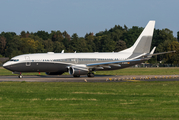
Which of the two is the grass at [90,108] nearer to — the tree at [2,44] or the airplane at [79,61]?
the airplane at [79,61]

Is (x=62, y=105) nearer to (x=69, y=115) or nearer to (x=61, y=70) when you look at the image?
(x=69, y=115)

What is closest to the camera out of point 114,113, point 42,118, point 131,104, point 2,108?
point 42,118

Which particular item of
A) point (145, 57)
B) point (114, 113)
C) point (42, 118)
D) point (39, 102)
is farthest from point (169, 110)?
point (145, 57)

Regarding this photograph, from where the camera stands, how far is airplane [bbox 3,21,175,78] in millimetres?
46763

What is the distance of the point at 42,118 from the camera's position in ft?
47.9

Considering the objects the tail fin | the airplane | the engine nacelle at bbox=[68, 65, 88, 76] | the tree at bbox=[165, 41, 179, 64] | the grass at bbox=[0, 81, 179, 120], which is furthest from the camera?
the tree at bbox=[165, 41, 179, 64]

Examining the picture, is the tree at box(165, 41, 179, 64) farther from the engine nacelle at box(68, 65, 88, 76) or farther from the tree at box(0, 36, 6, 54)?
the tree at box(0, 36, 6, 54)

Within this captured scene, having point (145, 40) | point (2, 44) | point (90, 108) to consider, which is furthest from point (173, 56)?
point (90, 108)

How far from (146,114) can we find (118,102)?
431 centimetres

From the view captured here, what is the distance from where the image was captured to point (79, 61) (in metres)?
49.8

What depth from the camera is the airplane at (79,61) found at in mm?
46763

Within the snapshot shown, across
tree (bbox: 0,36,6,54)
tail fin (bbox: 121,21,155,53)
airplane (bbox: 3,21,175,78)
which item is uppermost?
tree (bbox: 0,36,6,54)

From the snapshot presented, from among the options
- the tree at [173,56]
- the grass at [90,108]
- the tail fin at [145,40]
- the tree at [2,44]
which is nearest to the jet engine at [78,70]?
the tail fin at [145,40]

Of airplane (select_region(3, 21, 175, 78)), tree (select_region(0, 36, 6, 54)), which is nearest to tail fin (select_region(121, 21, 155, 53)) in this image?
airplane (select_region(3, 21, 175, 78))
